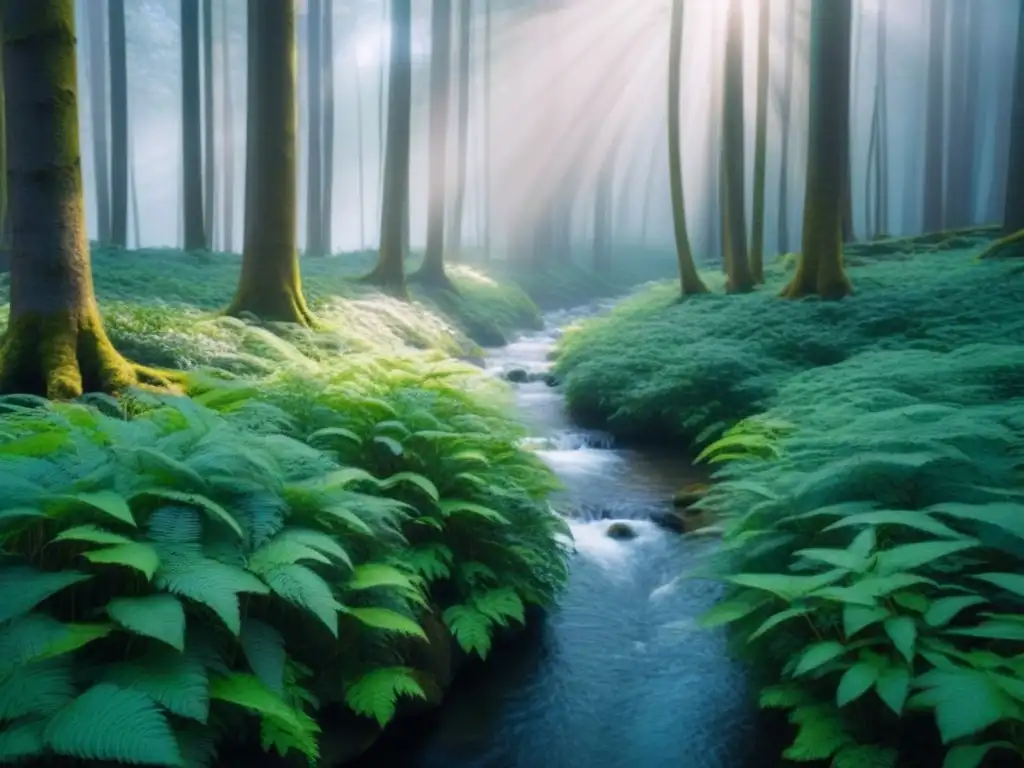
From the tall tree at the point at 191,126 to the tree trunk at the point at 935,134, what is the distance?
26070mm

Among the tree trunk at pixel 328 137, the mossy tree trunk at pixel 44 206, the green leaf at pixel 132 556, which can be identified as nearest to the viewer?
the green leaf at pixel 132 556

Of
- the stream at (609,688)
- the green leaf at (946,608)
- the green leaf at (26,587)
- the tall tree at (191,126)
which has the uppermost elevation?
the tall tree at (191,126)

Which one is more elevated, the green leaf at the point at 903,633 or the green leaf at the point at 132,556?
the green leaf at the point at 132,556

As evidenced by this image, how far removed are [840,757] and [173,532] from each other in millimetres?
3321

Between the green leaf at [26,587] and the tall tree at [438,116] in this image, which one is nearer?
the green leaf at [26,587]

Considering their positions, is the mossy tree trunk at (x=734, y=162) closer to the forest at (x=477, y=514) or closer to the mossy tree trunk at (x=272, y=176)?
the forest at (x=477, y=514)

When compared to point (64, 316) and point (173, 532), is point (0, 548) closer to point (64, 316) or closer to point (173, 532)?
point (173, 532)

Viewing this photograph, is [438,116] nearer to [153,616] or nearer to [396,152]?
[396,152]

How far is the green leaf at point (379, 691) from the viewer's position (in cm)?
398

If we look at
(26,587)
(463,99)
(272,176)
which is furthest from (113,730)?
(463,99)

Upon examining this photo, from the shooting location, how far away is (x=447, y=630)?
5.25 m

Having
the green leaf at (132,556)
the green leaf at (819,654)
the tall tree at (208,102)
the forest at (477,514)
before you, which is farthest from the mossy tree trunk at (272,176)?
the tall tree at (208,102)

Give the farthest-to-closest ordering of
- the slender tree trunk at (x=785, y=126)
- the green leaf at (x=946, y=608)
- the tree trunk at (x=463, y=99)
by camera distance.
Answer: the slender tree trunk at (x=785, y=126), the tree trunk at (x=463, y=99), the green leaf at (x=946, y=608)

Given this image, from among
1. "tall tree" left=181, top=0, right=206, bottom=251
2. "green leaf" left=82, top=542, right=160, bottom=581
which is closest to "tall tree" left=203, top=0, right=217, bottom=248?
"tall tree" left=181, top=0, right=206, bottom=251
